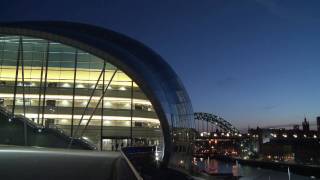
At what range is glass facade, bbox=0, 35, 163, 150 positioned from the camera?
4162 cm

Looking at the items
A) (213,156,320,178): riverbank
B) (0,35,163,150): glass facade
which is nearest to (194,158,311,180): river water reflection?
(213,156,320,178): riverbank

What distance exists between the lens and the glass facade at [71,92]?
137 ft

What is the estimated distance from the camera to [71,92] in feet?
145

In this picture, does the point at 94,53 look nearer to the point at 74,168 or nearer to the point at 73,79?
the point at 73,79

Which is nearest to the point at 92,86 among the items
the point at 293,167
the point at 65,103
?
the point at 65,103

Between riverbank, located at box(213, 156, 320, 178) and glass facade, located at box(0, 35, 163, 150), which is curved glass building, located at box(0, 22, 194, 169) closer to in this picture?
glass facade, located at box(0, 35, 163, 150)

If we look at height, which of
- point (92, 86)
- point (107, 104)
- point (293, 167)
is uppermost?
point (92, 86)

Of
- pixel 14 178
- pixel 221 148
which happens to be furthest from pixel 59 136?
pixel 221 148

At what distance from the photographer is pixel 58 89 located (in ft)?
144

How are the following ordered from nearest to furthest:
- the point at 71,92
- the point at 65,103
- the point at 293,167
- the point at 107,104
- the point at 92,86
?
the point at 92,86
the point at 71,92
the point at 65,103
the point at 107,104
the point at 293,167

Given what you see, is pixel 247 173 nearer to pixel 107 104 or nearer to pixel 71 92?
pixel 107 104

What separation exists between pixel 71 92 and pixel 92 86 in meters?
2.33

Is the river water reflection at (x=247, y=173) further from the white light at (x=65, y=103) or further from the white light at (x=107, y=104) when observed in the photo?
the white light at (x=65, y=103)

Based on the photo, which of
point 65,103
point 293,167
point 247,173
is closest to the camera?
point 65,103
